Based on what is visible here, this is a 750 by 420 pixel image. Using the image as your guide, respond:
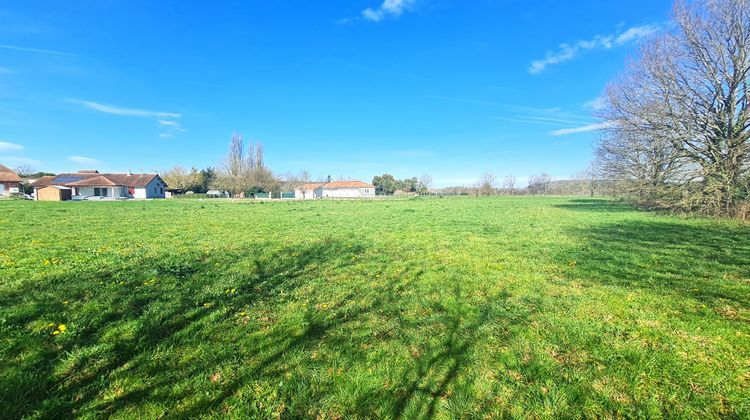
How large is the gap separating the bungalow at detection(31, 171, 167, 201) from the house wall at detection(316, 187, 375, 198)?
4061cm

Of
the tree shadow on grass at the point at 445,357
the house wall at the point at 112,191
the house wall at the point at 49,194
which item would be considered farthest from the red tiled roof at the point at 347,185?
the tree shadow on grass at the point at 445,357

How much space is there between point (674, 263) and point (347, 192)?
82535 mm

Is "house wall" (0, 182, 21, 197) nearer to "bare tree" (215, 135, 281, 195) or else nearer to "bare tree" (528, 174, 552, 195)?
"bare tree" (215, 135, 281, 195)

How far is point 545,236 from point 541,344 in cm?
868

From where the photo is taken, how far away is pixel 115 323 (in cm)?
374

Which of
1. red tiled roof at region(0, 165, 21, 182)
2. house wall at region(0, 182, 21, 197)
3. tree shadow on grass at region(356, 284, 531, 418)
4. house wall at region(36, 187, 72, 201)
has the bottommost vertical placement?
tree shadow on grass at region(356, 284, 531, 418)

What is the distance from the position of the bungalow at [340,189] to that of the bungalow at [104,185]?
3462cm

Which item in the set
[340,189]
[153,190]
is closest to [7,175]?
[153,190]

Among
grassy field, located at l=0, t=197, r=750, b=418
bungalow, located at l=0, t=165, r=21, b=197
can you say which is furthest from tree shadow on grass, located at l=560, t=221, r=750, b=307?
bungalow, located at l=0, t=165, r=21, b=197

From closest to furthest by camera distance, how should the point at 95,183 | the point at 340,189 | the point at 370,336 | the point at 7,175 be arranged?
the point at 370,336 < the point at 95,183 < the point at 7,175 < the point at 340,189

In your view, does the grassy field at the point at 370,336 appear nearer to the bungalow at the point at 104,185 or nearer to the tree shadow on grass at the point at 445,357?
the tree shadow on grass at the point at 445,357

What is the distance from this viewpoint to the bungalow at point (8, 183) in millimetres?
52031

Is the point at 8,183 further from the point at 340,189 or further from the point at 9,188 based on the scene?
the point at 340,189

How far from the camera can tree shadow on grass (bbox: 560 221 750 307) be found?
5.31 meters
